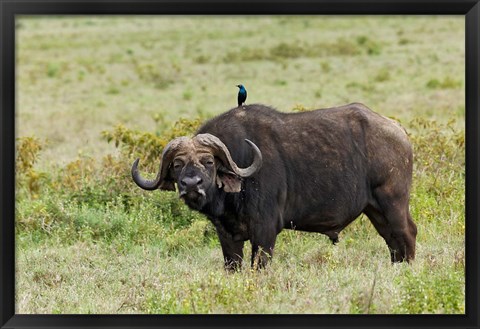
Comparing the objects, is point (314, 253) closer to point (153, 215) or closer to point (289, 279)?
point (289, 279)

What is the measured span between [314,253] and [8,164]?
3.64 m

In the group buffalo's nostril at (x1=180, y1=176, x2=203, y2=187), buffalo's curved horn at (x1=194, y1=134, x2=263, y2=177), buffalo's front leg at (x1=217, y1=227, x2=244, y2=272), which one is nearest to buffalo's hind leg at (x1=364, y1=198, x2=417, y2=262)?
buffalo's front leg at (x1=217, y1=227, x2=244, y2=272)

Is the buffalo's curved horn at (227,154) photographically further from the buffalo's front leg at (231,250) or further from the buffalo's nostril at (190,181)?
the buffalo's front leg at (231,250)

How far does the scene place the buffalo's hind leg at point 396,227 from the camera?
8.62 meters

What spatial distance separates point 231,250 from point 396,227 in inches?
67.0

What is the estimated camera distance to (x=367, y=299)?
262 inches

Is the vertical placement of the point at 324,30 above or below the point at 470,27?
above

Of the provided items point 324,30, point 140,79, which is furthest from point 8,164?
point 324,30

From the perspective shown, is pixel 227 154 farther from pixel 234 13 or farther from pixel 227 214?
pixel 234 13

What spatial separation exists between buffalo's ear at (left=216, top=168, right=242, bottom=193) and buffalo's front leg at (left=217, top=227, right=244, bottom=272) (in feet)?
1.98

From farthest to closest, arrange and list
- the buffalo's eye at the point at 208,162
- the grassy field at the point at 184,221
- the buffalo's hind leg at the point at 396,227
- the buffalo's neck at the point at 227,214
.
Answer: the buffalo's hind leg at the point at 396,227
the buffalo's neck at the point at 227,214
the buffalo's eye at the point at 208,162
the grassy field at the point at 184,221

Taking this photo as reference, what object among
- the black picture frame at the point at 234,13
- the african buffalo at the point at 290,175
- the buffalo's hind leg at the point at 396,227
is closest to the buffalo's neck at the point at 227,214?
the african buffalo at the point at 290,175

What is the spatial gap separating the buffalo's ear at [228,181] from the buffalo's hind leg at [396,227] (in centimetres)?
168

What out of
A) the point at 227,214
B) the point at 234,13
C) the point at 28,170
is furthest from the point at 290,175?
the point at 28,170
